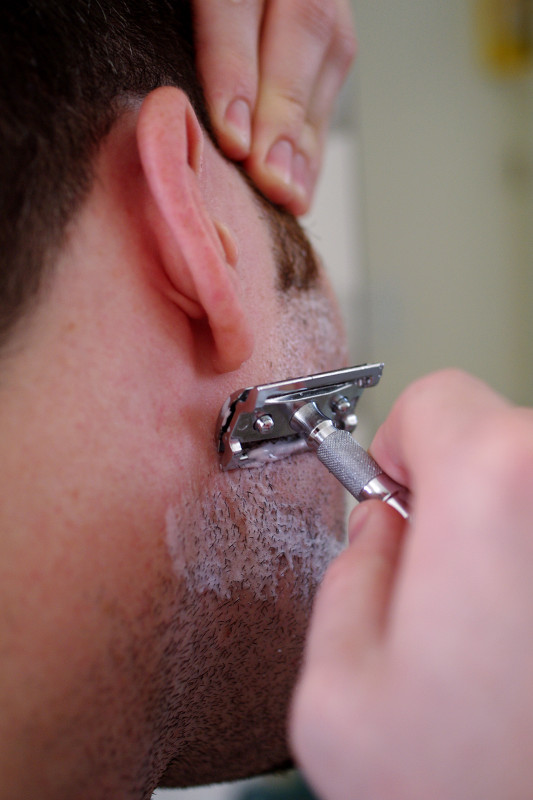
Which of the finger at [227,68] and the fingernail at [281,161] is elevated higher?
the finger at [227,68]

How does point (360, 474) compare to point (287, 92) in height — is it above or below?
below

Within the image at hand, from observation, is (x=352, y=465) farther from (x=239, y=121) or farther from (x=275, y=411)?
(x=239, y=121)

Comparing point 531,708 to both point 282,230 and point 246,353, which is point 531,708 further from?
point 282,230

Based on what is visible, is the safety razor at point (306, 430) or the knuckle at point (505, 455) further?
the safety razor at point (306, 430)

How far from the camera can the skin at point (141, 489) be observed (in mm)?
462

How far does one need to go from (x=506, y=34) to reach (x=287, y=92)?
5.54ft

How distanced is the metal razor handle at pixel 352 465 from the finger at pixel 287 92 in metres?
0.29

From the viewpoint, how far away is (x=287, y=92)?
30.5 inches

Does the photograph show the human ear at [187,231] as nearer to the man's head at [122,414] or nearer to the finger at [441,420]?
the man's head at [122,414]

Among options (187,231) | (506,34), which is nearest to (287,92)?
(187,231)

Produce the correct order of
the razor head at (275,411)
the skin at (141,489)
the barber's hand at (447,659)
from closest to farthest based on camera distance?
the barber's hand at (447,659), the skin at (141,489), the razor head at (275,411)

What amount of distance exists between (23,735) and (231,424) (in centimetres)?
27

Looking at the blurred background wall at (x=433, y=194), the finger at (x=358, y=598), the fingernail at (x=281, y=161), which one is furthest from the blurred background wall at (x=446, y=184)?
the finger at (x=358, y=598)

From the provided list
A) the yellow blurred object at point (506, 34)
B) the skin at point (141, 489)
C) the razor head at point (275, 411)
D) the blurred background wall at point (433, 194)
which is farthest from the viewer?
the yellow blurred object at point (506, 34)
